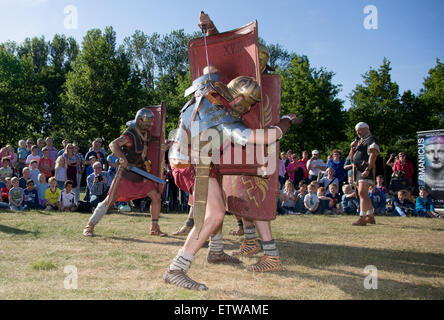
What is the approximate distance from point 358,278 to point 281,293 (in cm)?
83

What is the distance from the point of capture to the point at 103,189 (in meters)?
9.12

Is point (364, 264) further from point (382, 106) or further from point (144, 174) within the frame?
point (382, 106)

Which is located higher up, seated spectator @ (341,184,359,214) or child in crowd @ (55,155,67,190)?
child in crowd @ (55,155,67,190)

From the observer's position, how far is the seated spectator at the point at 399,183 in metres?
10.3

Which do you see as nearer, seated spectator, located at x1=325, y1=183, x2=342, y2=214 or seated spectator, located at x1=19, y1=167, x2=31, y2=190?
seated spectator, located at x1=19, y1=167, x2=31, y2=190

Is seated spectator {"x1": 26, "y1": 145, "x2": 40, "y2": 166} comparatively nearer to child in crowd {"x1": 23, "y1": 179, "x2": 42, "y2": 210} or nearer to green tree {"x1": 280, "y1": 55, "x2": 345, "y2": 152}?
child in crowd {"x1": 23, "y1": 179, "x2": 42, "y2": 210}

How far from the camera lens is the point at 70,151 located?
10000 millimetres

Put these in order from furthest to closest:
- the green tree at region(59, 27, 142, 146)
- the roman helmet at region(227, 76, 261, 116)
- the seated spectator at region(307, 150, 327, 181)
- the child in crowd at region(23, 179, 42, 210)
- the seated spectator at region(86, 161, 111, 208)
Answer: the green tree at region(59, 27, 142, 146) < the seated spectator at region(307, 150, 327, 181) < the seated spectator at region(86, 161, 111, 208) < the child in crowd at region(23, 179, 42, 210) < the roman helmet at region(227, 76, 261, 116)

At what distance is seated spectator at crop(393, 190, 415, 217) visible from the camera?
9180 millimetres

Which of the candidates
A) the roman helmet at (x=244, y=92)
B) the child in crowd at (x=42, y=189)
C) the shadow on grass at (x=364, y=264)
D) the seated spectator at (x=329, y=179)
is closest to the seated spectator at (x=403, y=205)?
the seated spectator at (x=329, y=179)

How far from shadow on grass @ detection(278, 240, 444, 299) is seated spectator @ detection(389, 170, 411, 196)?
6.44 metres
